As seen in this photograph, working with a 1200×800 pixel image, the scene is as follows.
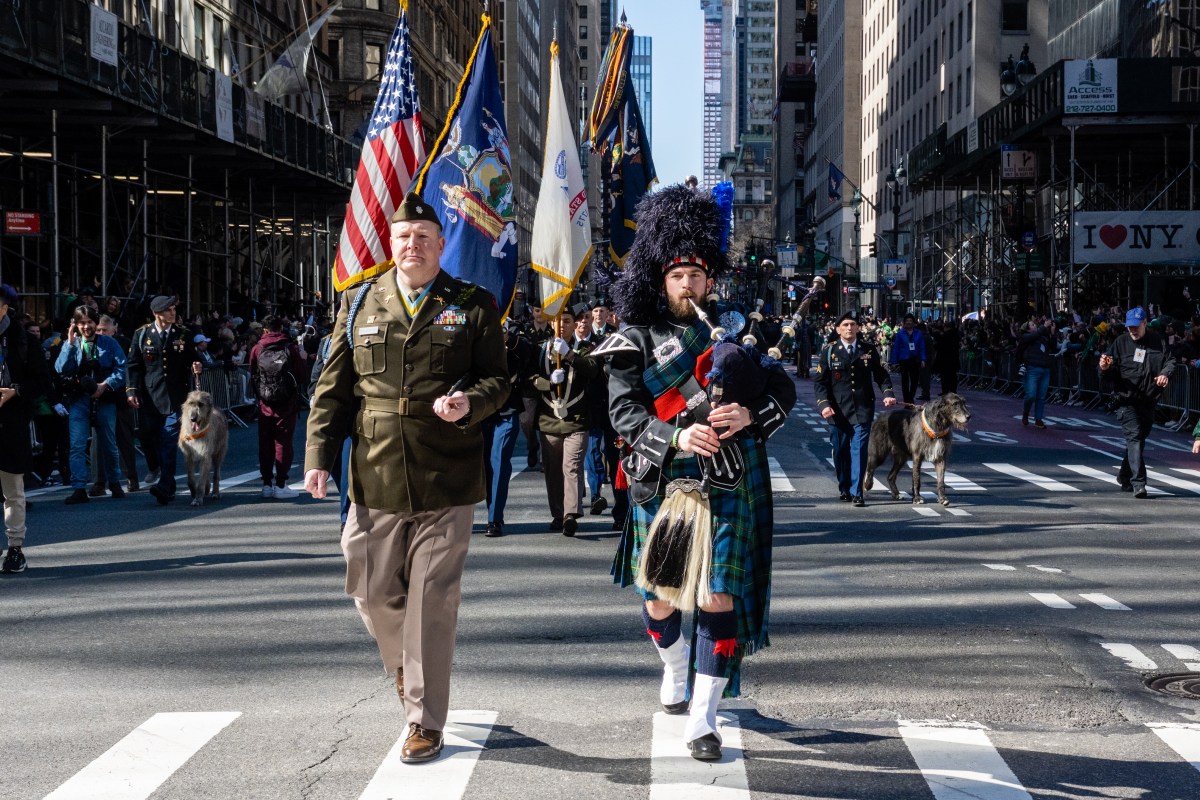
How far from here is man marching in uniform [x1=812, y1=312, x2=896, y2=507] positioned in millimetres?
A: 15391

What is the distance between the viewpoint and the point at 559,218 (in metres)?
15.0

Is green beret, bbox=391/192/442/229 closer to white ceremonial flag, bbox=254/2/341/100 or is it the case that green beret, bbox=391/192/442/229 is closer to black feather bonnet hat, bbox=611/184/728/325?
black feather bonnet hat, bbox=611/184/728/325

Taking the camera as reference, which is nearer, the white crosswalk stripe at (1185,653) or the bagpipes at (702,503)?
the bagpipes at (702,503)

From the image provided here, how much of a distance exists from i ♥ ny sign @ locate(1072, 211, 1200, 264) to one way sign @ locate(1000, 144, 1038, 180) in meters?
6.79

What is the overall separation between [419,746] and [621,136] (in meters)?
16.4

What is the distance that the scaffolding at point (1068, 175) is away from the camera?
36188 millimetres

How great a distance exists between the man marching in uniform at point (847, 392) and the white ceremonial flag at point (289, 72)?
1024 inches

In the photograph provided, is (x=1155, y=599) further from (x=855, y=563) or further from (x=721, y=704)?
(x=721, y=704)

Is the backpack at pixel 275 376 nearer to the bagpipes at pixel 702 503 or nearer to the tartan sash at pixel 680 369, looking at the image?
the tartan sash at pixel 680 369

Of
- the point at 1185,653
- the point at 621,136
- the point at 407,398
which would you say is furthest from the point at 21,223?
the point at 1185,653

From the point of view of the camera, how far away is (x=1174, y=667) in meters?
7.60

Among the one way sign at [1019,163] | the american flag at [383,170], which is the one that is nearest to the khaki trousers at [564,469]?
the american flag at [383,170]

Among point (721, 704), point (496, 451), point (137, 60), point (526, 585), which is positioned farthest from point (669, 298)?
point (137, 60)

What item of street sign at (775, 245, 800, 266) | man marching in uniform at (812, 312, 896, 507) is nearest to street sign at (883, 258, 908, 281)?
street sign at (775, 245, 800, 266)
